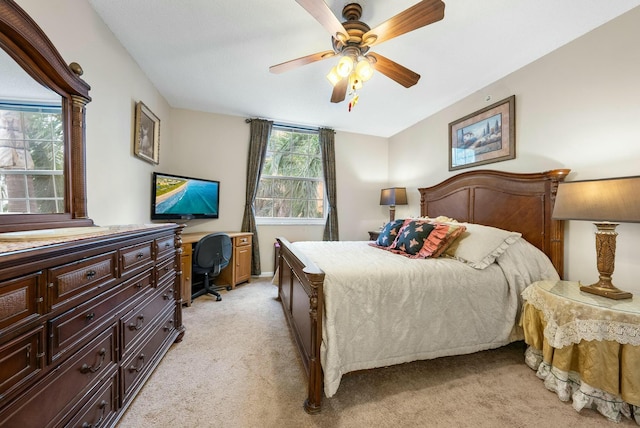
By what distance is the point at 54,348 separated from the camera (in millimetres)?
895

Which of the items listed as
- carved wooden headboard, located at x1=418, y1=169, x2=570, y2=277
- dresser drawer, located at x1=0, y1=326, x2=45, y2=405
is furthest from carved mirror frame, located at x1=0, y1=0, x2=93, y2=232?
carved wooden headboard, located at x1=418, y1=169, x2=570, y2=277

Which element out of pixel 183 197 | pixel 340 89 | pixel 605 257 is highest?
pixel 340 89

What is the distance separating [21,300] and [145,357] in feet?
3.49

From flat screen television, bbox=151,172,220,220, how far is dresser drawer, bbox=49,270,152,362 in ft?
6.48

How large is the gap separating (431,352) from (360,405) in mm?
610

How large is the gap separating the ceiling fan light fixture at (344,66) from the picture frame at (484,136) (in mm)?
1846

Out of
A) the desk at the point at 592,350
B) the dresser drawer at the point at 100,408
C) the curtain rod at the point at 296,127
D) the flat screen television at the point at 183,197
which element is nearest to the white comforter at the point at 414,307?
the desk at the point at 592,350

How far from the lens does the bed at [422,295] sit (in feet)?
4.74

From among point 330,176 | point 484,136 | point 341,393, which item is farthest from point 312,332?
point 330,176

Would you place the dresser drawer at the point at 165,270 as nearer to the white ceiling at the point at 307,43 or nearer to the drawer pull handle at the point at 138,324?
the drawer pull handle at the point at 138,324

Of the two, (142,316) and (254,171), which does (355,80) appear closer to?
(142,316)

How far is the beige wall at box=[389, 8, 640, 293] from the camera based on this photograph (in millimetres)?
1699

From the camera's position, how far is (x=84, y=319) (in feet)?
3.42

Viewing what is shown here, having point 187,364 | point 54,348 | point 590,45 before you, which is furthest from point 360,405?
point 590,45
